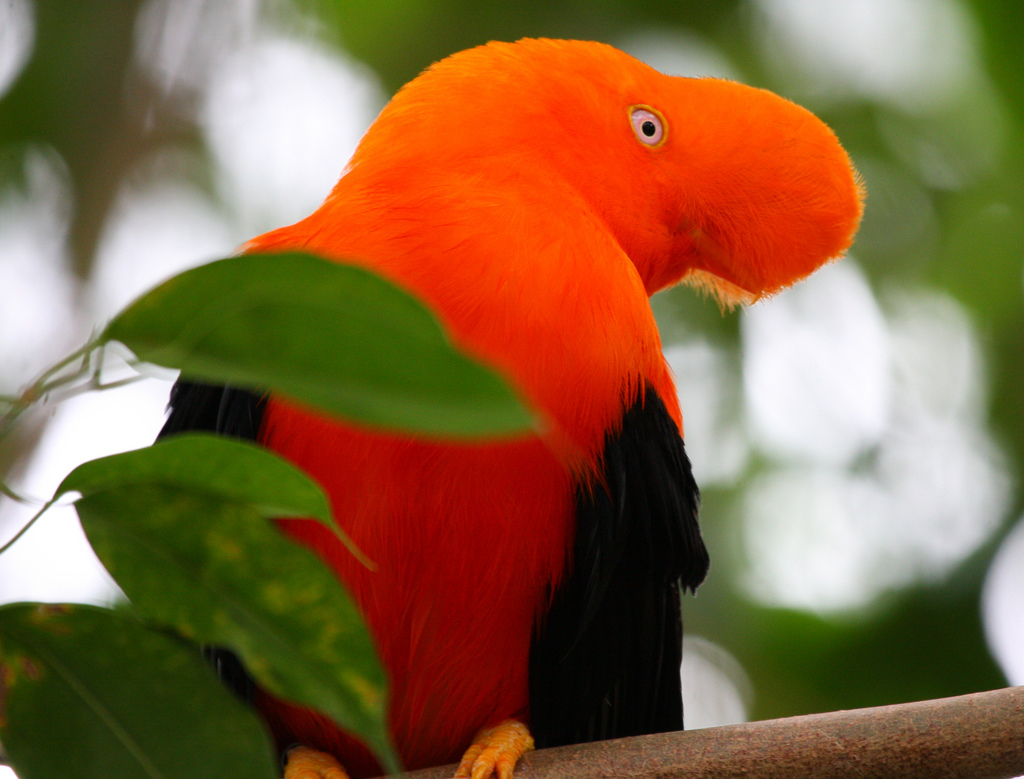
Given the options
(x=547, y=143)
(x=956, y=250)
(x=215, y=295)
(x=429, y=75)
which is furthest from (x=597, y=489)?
(x=956, y=250)

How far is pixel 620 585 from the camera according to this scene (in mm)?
2117

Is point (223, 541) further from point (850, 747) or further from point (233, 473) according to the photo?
point (850, 747)

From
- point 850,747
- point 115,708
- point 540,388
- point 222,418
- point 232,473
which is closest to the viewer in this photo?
point 232,473

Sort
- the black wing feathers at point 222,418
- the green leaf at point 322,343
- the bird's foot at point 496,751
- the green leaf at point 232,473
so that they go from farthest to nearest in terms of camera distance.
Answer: the black wing feathers at point 222,418, the bird's foot at point 496,751, the green leaf at point 232,473, the green leaf at point 322,343

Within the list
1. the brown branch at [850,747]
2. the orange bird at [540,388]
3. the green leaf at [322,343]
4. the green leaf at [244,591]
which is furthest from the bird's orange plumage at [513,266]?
the green leaf at [322,343]

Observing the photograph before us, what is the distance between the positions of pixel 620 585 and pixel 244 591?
4.55ft

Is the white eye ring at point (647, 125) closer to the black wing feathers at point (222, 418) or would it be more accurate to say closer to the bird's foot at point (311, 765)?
the black wing feathers at point (222, 418)

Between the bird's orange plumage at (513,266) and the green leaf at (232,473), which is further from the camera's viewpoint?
the bird's orange plumage at (513,266)

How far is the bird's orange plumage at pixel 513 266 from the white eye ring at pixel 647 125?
0.02 meters

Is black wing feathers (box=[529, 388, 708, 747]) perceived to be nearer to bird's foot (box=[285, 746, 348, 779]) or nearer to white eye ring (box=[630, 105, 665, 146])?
bird's foot (box=[285, 746, 348, 779])

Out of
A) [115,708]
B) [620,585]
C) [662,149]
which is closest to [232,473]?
[115,708]

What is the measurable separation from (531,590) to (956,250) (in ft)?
12.8

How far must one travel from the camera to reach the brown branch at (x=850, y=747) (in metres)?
1.53

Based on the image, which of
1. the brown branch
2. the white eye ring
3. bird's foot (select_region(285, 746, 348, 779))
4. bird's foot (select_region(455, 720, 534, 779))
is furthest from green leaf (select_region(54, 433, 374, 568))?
the white eye ring
